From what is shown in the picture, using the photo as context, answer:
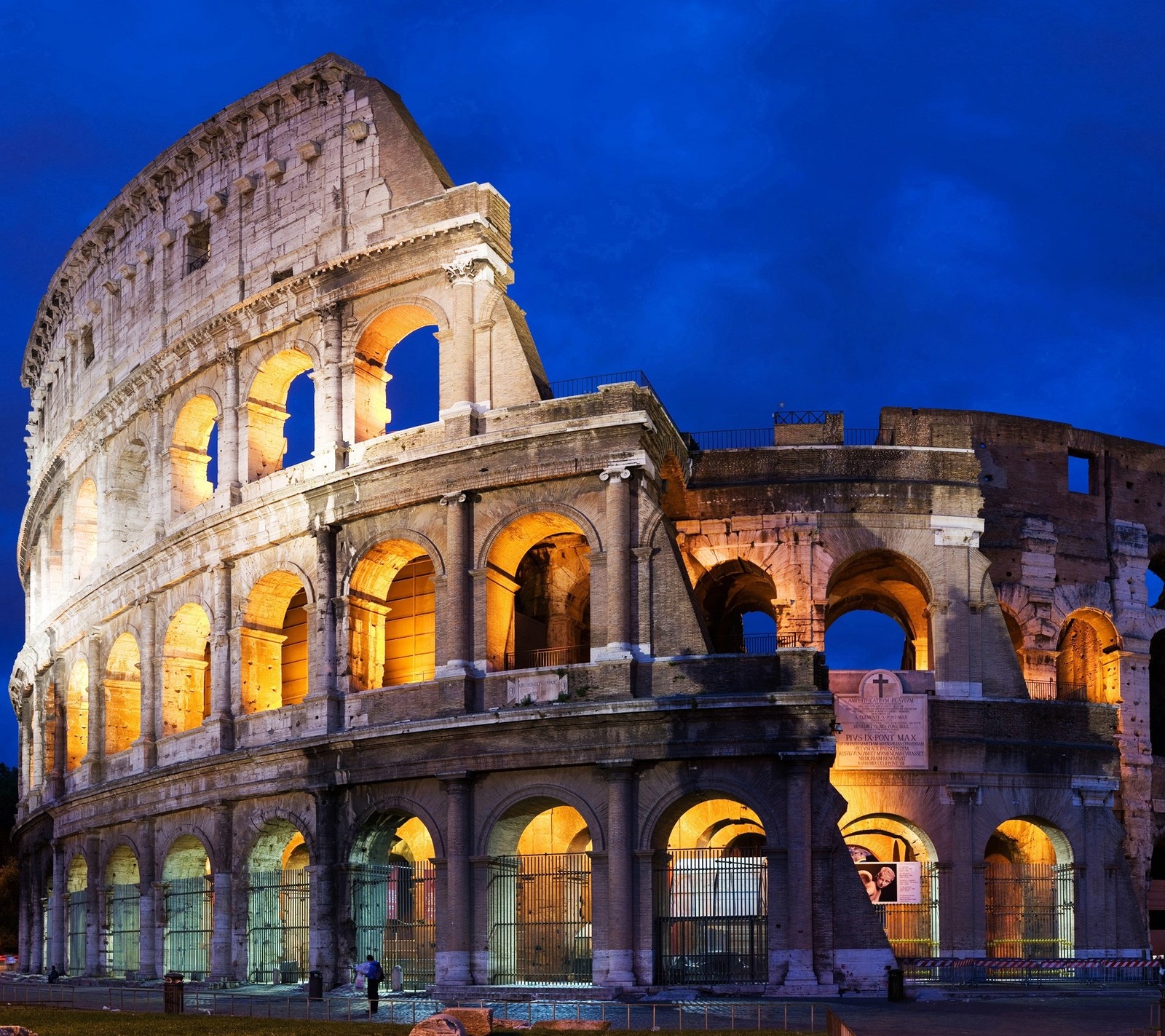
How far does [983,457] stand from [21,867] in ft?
77.9

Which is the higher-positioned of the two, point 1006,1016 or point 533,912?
point 533,912

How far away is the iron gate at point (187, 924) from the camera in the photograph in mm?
26406

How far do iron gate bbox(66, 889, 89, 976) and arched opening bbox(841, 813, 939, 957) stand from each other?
1501cm

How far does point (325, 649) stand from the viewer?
24312mm

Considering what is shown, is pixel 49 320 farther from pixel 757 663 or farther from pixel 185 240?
pixel 757 663

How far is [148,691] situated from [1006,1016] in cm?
1664

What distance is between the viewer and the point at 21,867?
3641cm

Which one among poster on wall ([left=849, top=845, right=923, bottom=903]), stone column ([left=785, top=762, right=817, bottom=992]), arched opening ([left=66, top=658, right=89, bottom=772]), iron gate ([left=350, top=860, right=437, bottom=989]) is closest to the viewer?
stone column ([left=785, top=762, right=817, bottom=992])

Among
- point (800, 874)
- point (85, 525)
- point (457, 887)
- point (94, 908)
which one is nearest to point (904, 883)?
point (800, 874)

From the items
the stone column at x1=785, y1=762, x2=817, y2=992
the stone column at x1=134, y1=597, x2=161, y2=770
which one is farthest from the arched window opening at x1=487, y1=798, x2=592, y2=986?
the stone column at x1=134, y1=597, x2=161, y2=770

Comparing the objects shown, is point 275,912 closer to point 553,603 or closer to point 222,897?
point 222,897

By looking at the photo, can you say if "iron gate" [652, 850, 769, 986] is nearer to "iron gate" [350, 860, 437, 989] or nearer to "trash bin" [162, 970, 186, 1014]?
"iron gate" [350, 860, 437, 989]

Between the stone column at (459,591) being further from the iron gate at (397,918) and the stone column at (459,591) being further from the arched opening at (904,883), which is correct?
the arched opening at (904,883)

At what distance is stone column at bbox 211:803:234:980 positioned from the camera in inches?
982
